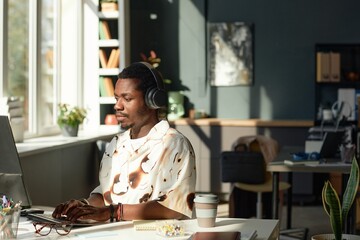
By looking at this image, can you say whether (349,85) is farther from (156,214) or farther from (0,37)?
(156,214)

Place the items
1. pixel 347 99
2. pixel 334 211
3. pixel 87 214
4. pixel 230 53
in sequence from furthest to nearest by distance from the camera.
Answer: pixel 230 53 → pixel 347 99 → pixel 87 214 → pixel 334 211

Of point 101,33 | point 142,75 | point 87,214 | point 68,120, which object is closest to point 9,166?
point 87,214

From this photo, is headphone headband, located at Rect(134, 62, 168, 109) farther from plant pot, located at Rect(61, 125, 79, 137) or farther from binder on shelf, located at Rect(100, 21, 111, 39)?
binder on shelf, located at Rect(100, 21, 111, 39)

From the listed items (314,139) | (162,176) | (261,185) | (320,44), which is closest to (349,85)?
(320,44)

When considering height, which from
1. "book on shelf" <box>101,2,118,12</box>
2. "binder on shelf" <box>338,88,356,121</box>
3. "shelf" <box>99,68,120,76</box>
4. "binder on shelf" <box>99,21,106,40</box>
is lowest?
"binder on shelf" <box>338,88,356,121</box>

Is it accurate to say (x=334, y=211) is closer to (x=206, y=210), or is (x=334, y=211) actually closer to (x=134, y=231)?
(x=206, y=210)

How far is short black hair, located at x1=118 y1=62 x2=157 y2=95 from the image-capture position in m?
3.13

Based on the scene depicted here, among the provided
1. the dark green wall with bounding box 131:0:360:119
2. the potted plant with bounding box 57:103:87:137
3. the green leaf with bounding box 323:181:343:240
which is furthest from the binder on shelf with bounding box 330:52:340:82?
the green leaf with bounding box 323:181:343:240

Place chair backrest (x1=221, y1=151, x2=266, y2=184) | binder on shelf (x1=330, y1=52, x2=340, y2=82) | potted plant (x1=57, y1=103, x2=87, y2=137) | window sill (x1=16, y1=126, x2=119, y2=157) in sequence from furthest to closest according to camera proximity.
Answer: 1. binder on shelf (x1=330, y1=52, x2=340, y2=82)
2. potted plant (x1=57, y1=103, x2=87, y2=137)
3. chair backrest (x1=221, y1=151, x2=266, y2=184)
4. window sill (x1=16, y1=126, x2=119, y2=157)

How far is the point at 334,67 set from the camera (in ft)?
28.9

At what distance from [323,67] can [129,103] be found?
19.8 feet

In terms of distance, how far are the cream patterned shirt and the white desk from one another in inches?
5.1

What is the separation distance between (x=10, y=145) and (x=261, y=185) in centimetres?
383

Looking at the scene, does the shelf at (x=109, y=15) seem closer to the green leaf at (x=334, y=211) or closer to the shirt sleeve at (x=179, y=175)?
the shirt sleeve at (x=179, y=175)
